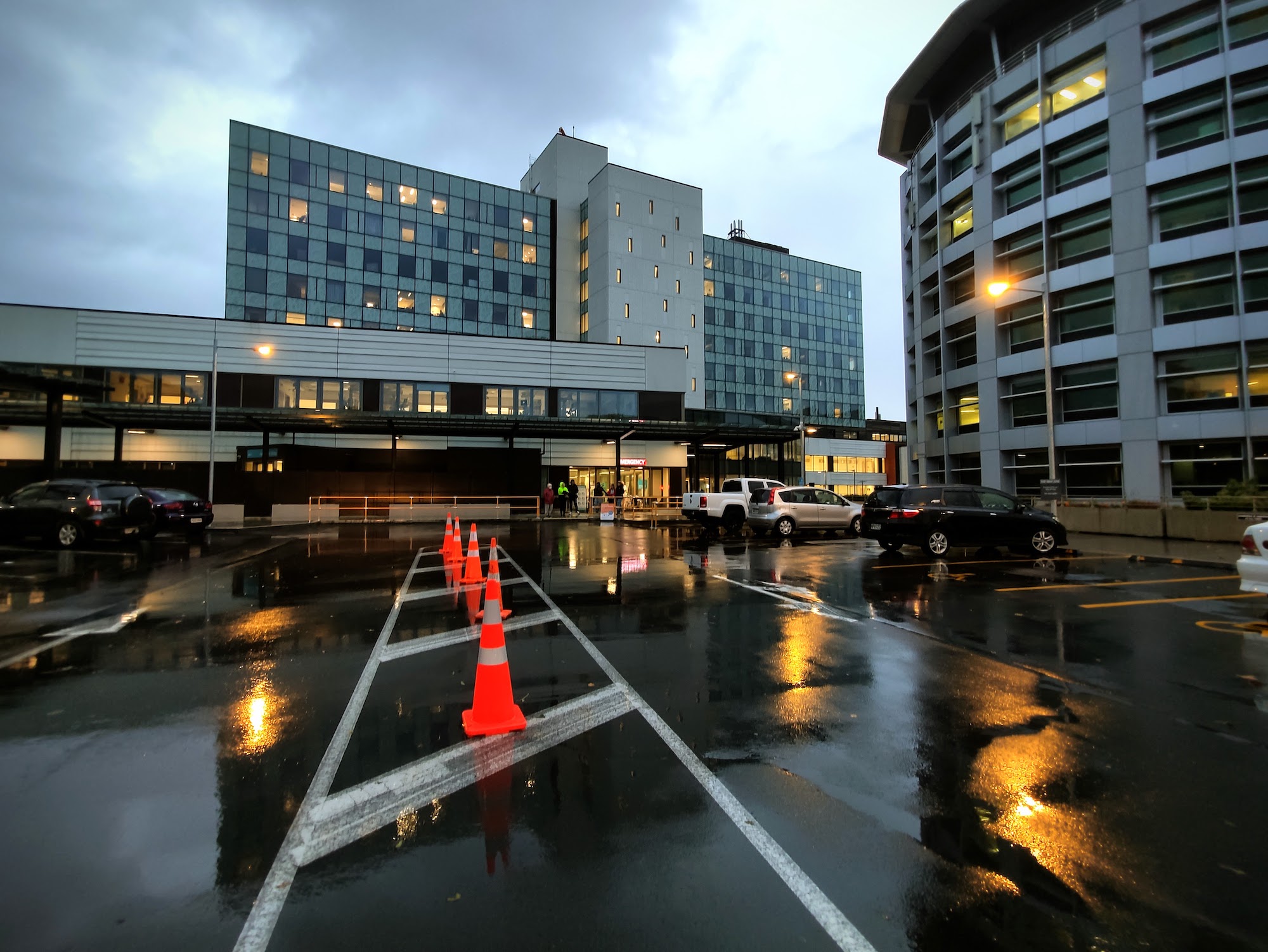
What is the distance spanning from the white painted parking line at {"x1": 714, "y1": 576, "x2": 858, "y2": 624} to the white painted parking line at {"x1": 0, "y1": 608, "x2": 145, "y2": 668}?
28.2 feet

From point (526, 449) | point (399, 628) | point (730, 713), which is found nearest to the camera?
point (730, 713)

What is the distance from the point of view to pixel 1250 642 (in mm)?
6777

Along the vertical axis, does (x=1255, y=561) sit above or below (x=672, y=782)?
above

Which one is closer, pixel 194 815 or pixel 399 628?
pixel 194 815

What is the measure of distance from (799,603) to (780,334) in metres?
67.4

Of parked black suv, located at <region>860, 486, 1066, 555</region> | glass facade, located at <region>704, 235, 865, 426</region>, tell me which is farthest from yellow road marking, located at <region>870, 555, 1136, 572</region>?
glass facade, located at <region>704, 235, 865, 426</region>

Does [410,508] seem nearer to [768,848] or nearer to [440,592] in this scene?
[440,592]

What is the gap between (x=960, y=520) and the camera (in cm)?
1455

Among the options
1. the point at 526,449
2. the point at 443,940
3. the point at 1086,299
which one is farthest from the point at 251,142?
the point at 443,940

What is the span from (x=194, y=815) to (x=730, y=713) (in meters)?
3.42

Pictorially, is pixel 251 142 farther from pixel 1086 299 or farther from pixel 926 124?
pixel 1086 299

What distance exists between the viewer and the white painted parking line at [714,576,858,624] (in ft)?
26.9

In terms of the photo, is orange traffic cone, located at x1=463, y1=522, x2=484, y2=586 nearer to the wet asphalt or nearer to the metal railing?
the wet asphalt

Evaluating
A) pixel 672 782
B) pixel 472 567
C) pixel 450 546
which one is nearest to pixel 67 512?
pixel 450 546
